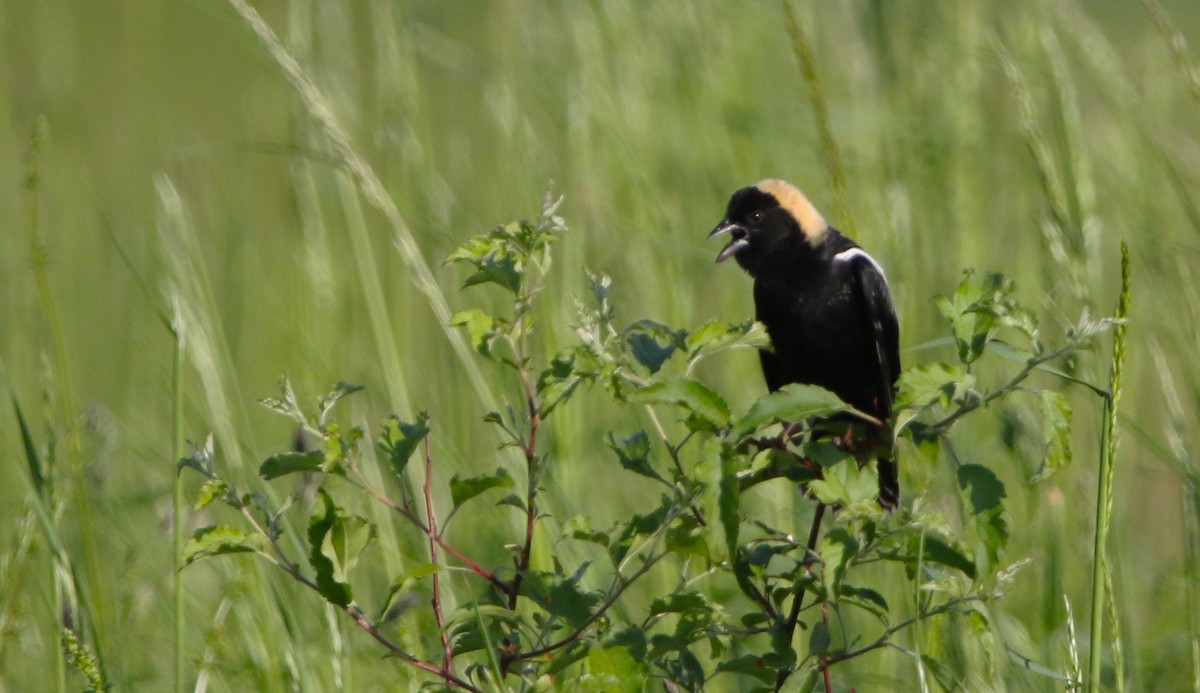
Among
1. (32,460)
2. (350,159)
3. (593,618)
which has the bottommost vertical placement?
(593,618)

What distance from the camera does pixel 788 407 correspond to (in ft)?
4.47

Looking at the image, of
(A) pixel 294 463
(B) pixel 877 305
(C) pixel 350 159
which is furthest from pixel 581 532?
(B) pixel 877 305

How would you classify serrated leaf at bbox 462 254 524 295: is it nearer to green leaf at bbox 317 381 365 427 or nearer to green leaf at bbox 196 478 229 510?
green leaf at bbox 317 381 365 427

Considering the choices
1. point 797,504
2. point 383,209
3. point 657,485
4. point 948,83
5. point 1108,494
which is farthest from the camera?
point 948,83

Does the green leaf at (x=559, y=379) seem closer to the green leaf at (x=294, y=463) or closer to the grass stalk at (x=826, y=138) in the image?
the green leaf at (x=294, y=463)

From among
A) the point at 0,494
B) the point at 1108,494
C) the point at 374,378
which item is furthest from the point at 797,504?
the point at 0,494

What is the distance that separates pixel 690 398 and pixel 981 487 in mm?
317

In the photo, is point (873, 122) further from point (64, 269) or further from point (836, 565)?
point (64, 269)

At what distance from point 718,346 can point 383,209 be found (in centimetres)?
79

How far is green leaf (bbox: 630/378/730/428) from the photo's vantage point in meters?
1.35

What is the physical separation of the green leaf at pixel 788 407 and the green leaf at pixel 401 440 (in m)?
0.33

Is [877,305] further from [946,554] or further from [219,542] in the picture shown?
[219,542]

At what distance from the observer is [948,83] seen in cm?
363

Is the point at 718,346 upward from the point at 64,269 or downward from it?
downward
